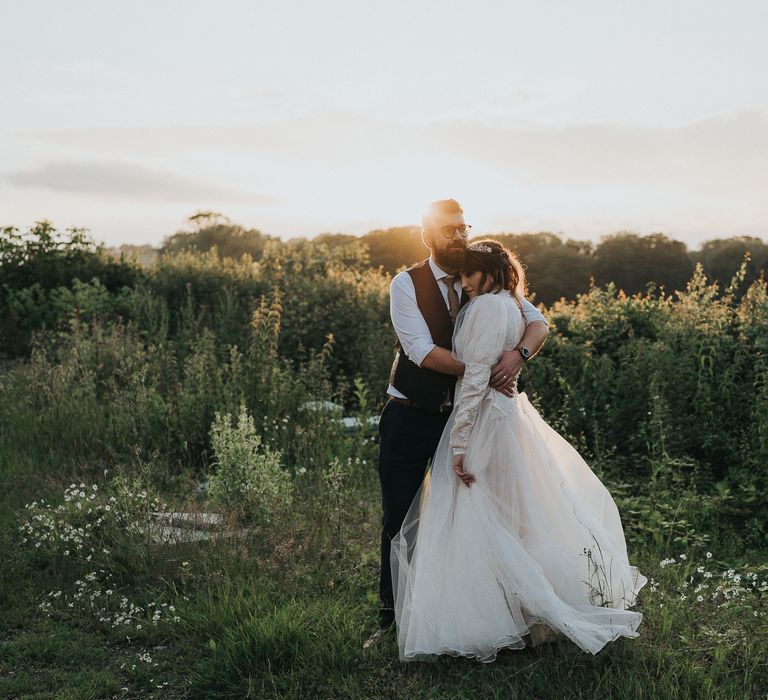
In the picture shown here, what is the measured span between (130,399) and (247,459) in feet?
7.68

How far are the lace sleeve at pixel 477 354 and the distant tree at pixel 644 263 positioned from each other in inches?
973

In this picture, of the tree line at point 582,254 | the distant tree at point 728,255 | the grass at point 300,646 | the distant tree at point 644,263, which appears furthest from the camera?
the distant tree at point 644,263

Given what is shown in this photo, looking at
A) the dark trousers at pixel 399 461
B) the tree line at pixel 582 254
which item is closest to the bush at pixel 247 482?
the dark trousers at pixel 399 461

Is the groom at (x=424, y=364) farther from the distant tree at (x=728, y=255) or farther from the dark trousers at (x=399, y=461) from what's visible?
the distant tree at (x=728, y=255)

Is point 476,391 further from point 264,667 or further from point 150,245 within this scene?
point 150,245

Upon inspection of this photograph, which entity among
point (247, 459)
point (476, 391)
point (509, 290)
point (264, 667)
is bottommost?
point (264, 667)

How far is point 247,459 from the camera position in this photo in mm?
6121

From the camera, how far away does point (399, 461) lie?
4.34 m

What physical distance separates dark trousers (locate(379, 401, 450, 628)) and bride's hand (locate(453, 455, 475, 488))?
1.27 feet

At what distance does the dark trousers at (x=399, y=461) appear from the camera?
430 centimetres

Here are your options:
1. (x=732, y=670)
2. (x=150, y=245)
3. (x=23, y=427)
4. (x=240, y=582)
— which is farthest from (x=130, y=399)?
(x=150, y=245)

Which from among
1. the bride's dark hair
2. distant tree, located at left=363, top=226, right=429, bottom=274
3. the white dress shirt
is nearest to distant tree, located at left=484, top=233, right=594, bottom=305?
distant tree, located at left=363, top=226, right=429, bottom=274

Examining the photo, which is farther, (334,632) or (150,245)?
(150,245)

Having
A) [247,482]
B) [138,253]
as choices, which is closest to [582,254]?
[138,253]
